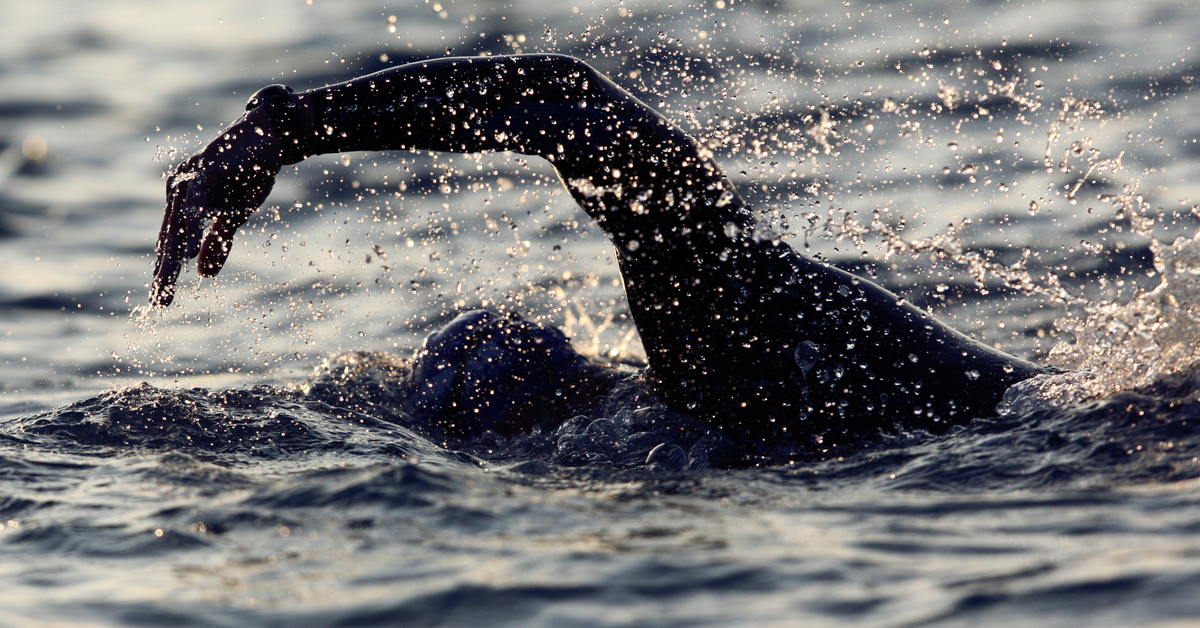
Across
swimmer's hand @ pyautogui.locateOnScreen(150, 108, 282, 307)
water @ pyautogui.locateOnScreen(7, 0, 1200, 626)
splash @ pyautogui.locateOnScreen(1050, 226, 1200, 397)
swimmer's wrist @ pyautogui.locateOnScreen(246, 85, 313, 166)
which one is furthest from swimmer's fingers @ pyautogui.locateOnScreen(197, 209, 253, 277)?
splash @ pyautogui.locateOnScreen(1050, 226, 1200, 397)

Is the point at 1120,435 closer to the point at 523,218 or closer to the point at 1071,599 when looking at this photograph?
the point at 1071,599

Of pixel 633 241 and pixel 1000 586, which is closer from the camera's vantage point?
pixel 1000 586

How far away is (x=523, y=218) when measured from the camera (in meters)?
8.02

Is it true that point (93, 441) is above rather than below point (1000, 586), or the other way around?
above

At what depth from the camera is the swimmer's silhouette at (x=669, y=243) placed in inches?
134

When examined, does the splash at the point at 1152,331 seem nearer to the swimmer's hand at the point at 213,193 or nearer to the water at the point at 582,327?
the water at the point at 582,327

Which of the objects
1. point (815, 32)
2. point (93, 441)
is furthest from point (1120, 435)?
point (815, 32)

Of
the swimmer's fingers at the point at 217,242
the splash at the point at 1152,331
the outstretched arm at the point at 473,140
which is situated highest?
the outstretched arm at the point at 473,140

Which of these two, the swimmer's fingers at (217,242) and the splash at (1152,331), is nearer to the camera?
the swimmer's fingers at (217,242)

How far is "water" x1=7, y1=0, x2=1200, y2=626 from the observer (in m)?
2.36

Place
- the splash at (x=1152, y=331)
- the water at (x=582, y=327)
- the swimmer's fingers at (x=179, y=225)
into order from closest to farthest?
the water at (x=582, y=327) < the swimmer's fingers at (x=179, y=225) < the splash at (x=1152, y=331)

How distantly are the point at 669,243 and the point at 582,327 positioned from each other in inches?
132

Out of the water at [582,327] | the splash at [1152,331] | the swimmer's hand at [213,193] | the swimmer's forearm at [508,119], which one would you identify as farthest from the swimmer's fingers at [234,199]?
the splash at [1152,331]

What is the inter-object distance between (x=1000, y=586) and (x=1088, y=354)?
93.9 inches
